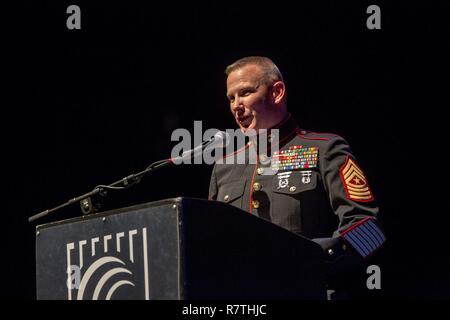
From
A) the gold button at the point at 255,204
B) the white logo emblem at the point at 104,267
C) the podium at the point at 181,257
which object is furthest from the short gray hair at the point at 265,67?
the white logo emblem at the point at 104,267

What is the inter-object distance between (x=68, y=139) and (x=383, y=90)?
64.3 inches

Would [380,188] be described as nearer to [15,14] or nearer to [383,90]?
[383,90]

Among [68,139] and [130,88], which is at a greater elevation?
[130,88]

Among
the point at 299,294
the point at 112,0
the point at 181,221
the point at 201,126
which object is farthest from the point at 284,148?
the point at 112,0

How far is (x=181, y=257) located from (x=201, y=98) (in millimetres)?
2402

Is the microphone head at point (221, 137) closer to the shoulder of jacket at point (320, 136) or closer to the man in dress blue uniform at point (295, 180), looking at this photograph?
the man in dress blue uniform at point (295, 180)

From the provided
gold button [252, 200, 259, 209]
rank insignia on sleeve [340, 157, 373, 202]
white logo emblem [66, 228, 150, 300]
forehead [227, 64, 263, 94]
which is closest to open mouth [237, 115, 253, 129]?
forehead [227, 64, 263, 94]

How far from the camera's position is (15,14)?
3736 millimetres

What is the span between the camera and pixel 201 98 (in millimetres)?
3967

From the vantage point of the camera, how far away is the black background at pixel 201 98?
11.4ft

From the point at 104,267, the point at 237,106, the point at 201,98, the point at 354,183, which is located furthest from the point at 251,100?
the point at 201,98

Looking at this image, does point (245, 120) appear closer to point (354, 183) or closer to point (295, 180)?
point (295, 180)

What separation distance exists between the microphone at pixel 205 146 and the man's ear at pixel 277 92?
0.54 m

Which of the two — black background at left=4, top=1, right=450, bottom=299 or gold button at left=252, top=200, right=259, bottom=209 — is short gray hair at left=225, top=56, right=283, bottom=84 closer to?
gold button at left=252, top=200, right=259, bottom=209
